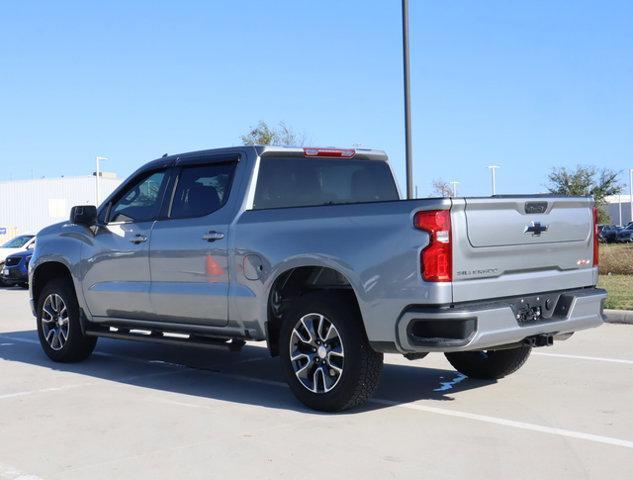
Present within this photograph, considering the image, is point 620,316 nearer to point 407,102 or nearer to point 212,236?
point 407,102

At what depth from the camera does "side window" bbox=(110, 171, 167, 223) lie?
8.03 metres

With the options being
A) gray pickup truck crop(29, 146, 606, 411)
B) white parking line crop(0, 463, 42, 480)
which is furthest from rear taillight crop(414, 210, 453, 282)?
white parking line crop(0, 463, 42, 480)

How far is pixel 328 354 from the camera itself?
6246 millimetres

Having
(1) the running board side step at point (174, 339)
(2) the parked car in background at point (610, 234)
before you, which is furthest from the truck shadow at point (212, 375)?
(2) the parked car in background at point (610, 234)

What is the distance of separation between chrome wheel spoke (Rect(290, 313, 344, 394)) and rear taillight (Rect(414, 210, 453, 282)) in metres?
0.95

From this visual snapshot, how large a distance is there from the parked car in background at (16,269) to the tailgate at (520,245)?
18.6 m

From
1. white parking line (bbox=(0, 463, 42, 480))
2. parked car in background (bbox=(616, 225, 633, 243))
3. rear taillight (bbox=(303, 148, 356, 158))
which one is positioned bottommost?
parked car in background (bbox=(616, 225, 633, 243))

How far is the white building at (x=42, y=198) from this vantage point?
58281 millimetres

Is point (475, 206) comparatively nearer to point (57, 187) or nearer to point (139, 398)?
point (139, 398)

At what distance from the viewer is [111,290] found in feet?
27.1

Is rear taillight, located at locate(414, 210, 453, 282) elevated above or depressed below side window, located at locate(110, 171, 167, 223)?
below

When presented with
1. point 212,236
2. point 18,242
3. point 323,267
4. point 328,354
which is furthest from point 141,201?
point 18,242

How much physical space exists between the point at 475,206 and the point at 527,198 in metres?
0.61

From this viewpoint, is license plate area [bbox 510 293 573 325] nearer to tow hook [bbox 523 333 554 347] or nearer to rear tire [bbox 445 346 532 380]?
tow hook [bbox 523 333 554 347]
